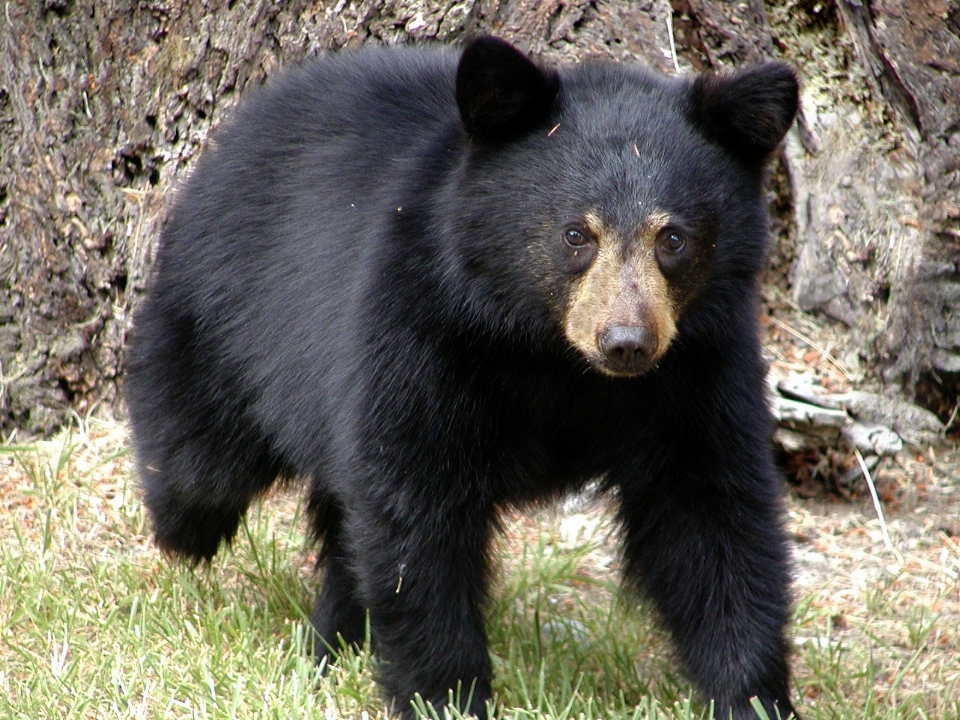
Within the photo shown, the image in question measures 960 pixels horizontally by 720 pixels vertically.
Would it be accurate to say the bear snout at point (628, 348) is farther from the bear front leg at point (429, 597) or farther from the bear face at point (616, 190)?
the bear front leg at point (429, 597)

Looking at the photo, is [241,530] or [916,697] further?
[241,530]

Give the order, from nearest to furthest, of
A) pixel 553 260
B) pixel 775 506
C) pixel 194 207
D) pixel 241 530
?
pixel 553 260 → pixel 775 506 → pixel 194 207 → pixel 241 530

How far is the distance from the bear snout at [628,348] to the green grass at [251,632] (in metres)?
1.04

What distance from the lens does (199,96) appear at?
216 inches

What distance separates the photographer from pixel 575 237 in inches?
144

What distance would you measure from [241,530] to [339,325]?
1.58 meters

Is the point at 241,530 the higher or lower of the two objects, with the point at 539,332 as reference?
lower

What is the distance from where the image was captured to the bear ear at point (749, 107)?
12.1 ft

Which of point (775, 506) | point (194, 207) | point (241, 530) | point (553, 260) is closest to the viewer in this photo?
point (553, 260)

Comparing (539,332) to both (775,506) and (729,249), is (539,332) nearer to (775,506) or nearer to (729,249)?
(729,249)

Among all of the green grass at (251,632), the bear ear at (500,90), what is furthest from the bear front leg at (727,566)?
the bear ear at (500,90)

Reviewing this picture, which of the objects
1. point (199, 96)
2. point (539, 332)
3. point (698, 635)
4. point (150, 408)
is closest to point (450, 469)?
point (539, 332)

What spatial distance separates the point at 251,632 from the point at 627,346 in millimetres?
1806

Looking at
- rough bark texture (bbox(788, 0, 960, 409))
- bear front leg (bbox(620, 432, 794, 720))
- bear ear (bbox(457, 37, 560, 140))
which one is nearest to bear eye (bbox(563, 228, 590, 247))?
bear ear (bbox(457, 37, 560, 140))
